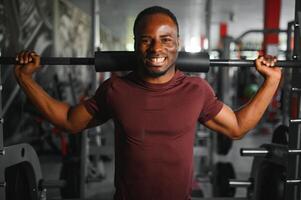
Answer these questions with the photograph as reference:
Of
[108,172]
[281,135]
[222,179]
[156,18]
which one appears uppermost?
[156,18]

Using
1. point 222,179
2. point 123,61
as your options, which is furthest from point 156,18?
point 222,179

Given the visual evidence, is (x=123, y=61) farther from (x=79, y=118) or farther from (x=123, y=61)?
(x=79, y=118)

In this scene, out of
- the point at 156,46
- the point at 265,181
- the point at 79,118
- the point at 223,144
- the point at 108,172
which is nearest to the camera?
the point at 156,46

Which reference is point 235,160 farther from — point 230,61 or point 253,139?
point 230,61

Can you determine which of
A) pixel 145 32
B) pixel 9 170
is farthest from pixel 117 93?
pixel 9 170

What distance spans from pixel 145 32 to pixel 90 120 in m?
0.29

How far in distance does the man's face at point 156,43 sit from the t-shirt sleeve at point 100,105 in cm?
13

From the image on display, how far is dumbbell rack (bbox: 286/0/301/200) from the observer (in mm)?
1088

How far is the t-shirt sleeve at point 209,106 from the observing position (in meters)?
0.89

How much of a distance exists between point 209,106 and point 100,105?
0.95 feet

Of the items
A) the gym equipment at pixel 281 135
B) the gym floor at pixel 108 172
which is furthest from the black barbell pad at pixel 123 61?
the gym floor at pixel 108 172

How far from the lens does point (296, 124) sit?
3.65ft

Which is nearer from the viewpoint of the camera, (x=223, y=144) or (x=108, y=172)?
(x=223, y=144)

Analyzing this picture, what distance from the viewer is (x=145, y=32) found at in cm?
81
